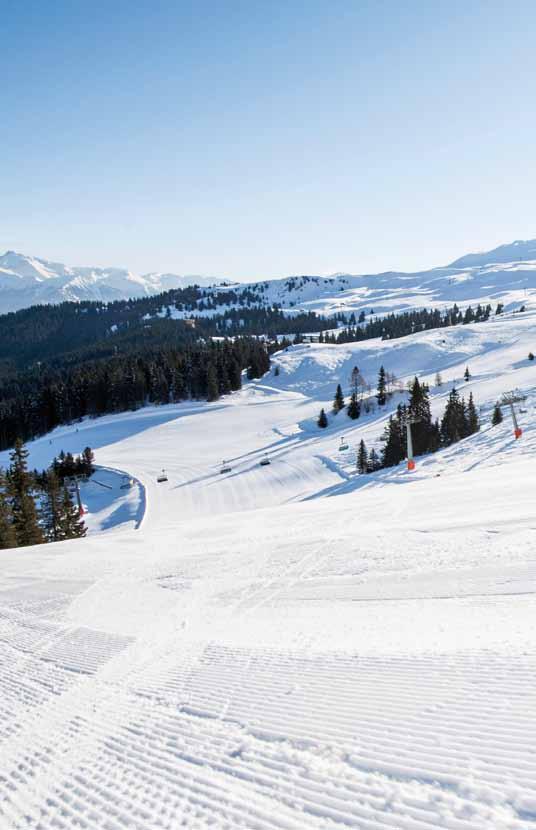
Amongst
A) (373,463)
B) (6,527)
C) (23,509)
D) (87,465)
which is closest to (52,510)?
(23,509)

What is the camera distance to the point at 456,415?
186ft

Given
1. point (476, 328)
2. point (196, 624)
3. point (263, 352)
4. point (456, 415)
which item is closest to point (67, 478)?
point (456, 415)

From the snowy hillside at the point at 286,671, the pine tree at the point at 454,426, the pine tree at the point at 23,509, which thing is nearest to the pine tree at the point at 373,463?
the pine tree at the point at 454,426

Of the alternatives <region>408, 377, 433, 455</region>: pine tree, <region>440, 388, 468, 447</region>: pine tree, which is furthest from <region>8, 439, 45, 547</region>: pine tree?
<region>440, 388, 468, 447</region>: pine tree

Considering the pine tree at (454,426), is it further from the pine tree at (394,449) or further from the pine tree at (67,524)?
the pine tree at (67,524)

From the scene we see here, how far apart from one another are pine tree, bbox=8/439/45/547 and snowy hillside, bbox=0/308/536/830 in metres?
15.8

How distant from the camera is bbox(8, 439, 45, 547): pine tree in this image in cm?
3506

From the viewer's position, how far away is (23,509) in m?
36.3

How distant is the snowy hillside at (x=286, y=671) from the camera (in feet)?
12.3

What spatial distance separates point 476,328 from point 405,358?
32.3 meters

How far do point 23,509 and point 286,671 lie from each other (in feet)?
118

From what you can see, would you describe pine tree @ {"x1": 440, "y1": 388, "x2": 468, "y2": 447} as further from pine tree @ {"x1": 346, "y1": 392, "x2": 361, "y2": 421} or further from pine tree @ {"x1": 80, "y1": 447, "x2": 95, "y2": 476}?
pine tree @ {"x1": 80, "y1": 447, "x2": 95, "y2": 476}

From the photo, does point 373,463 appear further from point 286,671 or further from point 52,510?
point 286,671

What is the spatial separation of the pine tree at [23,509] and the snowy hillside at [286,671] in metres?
15.8
